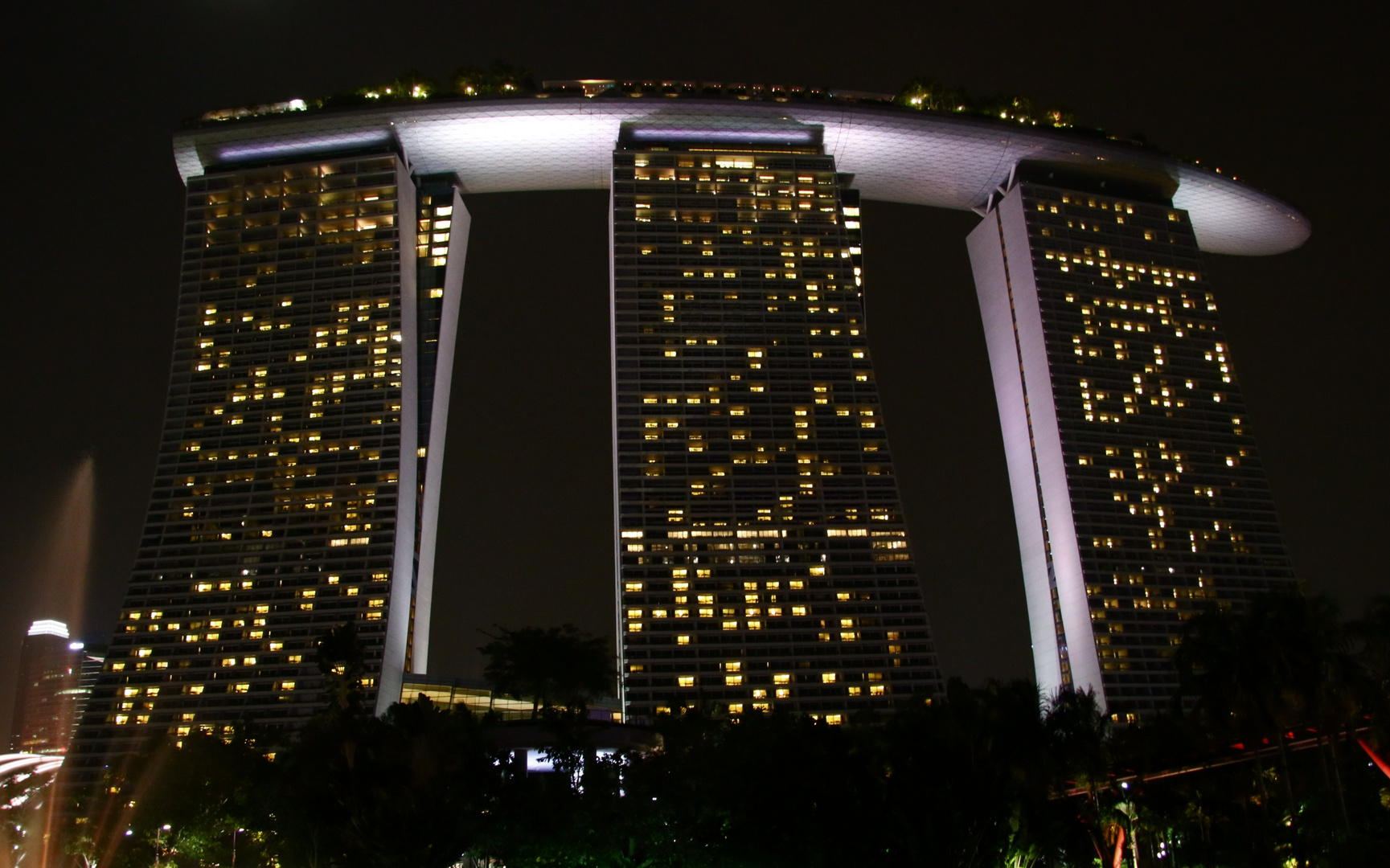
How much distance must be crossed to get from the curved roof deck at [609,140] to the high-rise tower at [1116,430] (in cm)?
471

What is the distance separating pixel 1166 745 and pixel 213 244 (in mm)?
115873

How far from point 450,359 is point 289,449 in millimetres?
22908

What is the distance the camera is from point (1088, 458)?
141625mm

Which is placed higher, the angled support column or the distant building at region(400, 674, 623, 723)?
the angled support column

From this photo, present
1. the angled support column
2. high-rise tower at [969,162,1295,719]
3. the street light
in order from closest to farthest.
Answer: the street light < high-rise tower at [969,162,1295,719] < the angled support column

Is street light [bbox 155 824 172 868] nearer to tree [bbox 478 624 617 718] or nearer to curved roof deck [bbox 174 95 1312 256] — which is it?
tree [bbox 478 624 617 718]

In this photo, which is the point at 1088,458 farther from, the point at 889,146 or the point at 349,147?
the point at 349,147

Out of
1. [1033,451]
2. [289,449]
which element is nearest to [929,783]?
[289,449]

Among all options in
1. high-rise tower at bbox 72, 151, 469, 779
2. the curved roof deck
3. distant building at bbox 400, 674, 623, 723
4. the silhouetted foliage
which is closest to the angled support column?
the curved roof deck

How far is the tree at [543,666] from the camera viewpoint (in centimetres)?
10312

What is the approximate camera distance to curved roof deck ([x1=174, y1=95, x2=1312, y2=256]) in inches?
5699

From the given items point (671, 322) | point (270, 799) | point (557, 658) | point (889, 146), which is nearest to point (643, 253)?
point (671, 322)

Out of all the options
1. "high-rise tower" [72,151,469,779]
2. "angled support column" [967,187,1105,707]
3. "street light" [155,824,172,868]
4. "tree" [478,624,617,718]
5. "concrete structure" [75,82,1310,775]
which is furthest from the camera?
"angled support column" [967,187,1105,707]

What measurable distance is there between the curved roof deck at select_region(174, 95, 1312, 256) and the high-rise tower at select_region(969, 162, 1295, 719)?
15.4ft
